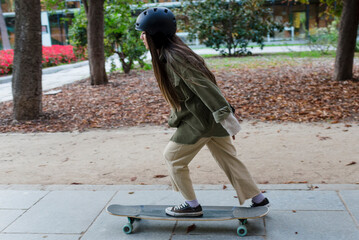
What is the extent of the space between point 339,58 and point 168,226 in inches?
341

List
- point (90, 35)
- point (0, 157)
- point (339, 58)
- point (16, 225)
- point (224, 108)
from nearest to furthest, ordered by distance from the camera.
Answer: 1. point (224, 108)
2. point (16, 225)
3. point (0, 157)
4. point (339, 58)
5. point (90, 35)

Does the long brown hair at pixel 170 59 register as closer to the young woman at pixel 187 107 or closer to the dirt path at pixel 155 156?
the young woman at pixel 187 107

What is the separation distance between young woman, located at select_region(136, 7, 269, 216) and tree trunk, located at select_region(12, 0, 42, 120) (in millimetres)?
5714

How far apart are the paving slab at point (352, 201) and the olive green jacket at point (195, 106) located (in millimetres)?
1409

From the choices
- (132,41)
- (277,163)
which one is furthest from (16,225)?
(132,41)

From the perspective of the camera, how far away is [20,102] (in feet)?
27.4

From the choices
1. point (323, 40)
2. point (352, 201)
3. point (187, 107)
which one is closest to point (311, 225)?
point (352, 201)

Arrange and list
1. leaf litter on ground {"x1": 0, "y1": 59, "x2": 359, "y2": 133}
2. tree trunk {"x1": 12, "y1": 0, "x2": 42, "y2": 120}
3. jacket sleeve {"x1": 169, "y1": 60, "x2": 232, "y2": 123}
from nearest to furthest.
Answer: jacket sleeve {"x1": 169, "y1": 60, "x2": 232, "y2": 123}, leaf litter on ground {"x1": 0, "y1": 59, "x2": 359, "y2": 133}, tree trunk {"x1": 12, "y1": 0, "x2": 42, "y2": 120}

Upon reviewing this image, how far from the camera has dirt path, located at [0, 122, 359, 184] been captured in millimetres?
4895

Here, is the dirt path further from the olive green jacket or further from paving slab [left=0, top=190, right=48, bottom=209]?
the olive green jacket

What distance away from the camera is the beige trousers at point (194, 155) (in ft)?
10.8

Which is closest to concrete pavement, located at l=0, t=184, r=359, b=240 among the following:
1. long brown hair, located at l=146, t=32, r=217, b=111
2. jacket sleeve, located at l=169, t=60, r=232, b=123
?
jacket sleeve, located at l=169, t=60, r=232, b=123

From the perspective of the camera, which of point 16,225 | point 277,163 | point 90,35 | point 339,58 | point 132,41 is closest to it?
point 16,225

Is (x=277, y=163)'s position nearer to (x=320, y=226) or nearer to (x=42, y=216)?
(x=320, y=226)
